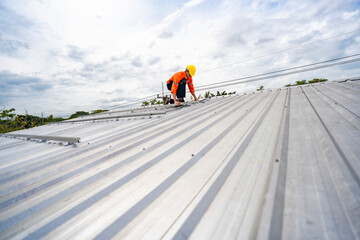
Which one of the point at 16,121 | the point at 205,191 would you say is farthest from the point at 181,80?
the point at 16,121

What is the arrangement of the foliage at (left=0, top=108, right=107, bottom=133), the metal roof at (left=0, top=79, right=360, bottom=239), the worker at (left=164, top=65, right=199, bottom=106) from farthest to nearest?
the foliage at (left=0, top=108, right=107, bottom=133) < the worker at (left=164, top=65, right=199, bottom=106) < the metal roof at (left=0, top=79, right=360, bottom=239)

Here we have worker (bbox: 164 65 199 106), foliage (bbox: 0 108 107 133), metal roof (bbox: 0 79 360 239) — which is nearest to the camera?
metal roof (bbox: 0 79 360 239)

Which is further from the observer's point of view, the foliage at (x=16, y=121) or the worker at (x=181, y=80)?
the foliage at (x=16, y=121)

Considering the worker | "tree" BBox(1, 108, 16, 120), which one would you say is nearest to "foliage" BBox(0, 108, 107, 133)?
"tree" BBox(1, 108, 16, 120)

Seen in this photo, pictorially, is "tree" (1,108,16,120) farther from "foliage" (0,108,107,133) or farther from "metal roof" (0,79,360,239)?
"metal roof" (0,79,360,239)

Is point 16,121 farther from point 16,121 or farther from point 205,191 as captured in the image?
point 205,191

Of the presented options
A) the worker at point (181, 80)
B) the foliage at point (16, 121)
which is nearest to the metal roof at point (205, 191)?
the worker at point (181, 80)

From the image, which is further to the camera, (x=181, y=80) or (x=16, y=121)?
(x=16, y=121)

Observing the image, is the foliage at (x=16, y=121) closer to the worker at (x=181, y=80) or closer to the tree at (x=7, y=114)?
the tree at (x=7, y=114)

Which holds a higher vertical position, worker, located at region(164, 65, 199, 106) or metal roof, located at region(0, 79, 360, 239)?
worker, located at region(164, 65, 199, 106)

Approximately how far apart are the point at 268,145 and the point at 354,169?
2.00 ft

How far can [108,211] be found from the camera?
37.6 inches

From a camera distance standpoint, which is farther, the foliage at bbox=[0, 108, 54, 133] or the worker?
the foliage at bbox=[0, 108, 54, 133]

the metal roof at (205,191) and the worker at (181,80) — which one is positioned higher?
the worker at (181,80)
